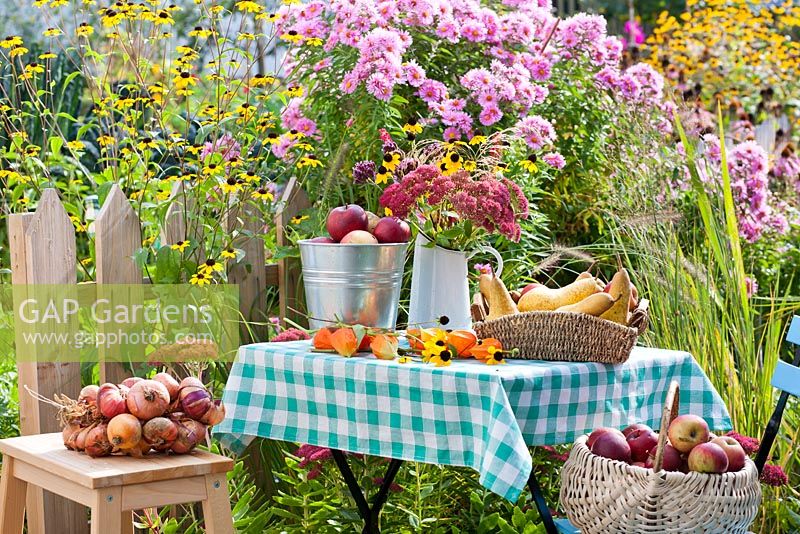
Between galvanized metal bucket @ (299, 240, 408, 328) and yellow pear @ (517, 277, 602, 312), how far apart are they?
40 cm

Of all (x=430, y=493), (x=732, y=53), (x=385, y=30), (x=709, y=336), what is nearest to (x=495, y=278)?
(x=430, y=493)

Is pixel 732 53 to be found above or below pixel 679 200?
above

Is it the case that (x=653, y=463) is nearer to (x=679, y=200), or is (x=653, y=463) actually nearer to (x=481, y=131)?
(x=481, y=131)

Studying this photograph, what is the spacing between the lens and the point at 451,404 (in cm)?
254

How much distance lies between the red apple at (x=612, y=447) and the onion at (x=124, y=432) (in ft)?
3.57

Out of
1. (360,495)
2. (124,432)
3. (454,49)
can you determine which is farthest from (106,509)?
(454,49)

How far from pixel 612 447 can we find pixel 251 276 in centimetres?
201

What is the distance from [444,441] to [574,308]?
467 mm

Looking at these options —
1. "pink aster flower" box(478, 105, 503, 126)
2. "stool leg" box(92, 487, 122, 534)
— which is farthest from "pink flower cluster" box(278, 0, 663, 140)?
"stool leg" box(92, 487, 122, 534)

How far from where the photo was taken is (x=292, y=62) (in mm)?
4953

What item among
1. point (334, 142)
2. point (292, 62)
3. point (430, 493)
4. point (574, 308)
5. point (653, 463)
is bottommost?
point (430, 493)

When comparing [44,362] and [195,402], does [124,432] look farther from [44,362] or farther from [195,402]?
[44,362]

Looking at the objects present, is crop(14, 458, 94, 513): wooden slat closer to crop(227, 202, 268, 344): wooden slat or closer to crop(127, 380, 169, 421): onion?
crop(127, 380, 169, 421): onion

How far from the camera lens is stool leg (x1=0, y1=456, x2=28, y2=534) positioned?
117 inches
